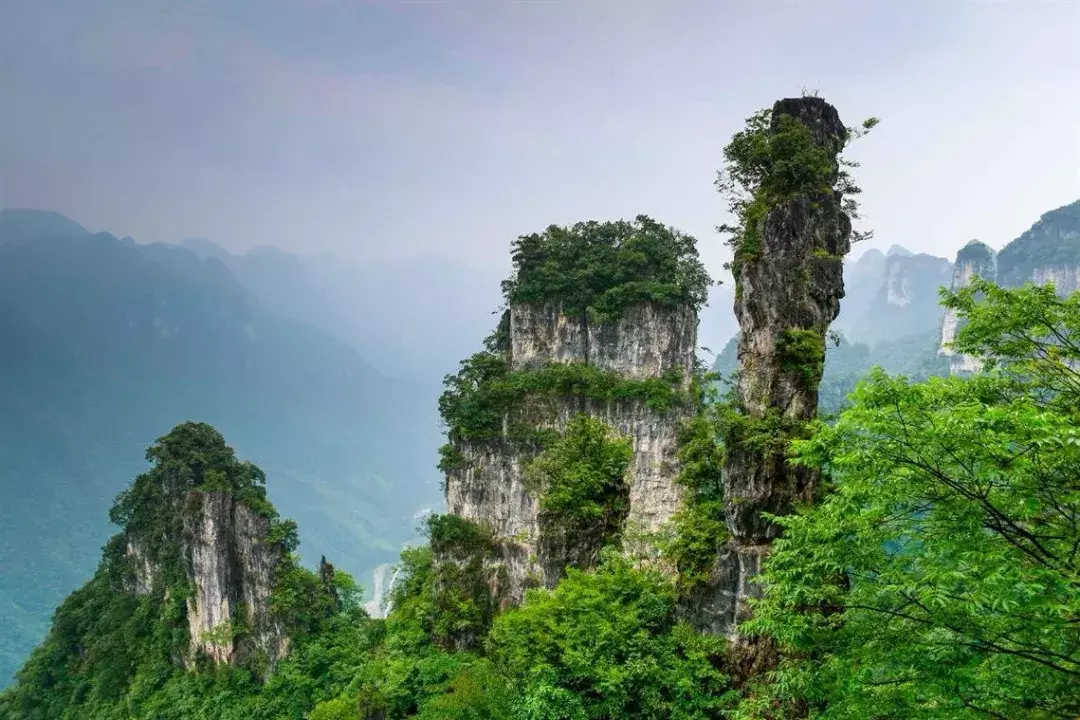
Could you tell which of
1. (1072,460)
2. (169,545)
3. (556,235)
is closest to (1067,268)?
(556,235)

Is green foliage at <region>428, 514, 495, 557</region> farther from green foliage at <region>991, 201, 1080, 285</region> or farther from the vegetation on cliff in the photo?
green foliage at <region>991, 201, 1080, 285</region>

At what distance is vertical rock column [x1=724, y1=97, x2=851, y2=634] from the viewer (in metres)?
13.4

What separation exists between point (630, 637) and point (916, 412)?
10.2m

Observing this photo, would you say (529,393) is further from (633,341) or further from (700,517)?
(700,517)

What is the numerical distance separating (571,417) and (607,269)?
7.67 m

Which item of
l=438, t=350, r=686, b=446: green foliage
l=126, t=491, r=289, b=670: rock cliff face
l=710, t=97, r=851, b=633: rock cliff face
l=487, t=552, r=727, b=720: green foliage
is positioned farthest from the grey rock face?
l=710, t=97, r=851, b=633: rock cliff face

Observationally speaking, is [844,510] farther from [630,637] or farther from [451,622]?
[451,622]

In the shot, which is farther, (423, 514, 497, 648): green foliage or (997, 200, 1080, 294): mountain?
(997, 200, 1080, 294): mountain

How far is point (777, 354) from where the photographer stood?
1393 centimetres

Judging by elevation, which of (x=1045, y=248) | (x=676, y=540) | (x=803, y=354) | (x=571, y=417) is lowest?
(x=676, y=540)

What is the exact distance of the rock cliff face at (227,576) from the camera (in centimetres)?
3106

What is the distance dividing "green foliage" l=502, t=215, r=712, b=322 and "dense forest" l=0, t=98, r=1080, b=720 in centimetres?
17

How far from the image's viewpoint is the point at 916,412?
675 centimetres

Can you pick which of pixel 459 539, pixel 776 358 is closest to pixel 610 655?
pixel 776 358
